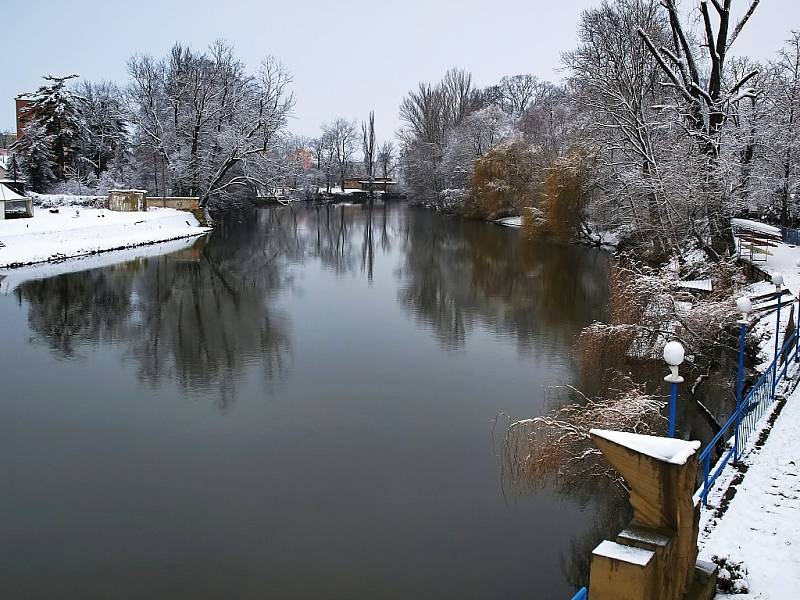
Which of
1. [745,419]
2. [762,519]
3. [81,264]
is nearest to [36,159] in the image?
[81,264]

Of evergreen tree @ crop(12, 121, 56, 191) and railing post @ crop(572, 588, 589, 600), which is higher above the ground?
evergreen tree @ crop(12, 121, 56, 191)

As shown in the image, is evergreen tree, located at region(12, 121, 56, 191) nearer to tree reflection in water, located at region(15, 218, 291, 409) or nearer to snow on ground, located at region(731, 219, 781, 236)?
tree reflection in water, located at region(15, 218, 291, 409)

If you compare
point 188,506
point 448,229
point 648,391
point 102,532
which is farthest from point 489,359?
point 448,229

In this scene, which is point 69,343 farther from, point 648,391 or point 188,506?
point 648,391

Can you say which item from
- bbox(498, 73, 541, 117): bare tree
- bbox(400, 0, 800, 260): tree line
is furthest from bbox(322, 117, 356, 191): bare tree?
bbox(400, 0, 800, 260): tree line

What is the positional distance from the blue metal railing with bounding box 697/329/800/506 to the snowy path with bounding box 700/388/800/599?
237 millimetres

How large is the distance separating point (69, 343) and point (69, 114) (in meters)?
35.8

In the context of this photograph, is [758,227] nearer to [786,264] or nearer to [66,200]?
[786,264]

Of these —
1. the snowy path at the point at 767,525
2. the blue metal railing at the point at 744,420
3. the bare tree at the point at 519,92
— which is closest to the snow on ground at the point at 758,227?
the blue metal railing at the point at 744,420

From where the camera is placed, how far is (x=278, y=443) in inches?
373

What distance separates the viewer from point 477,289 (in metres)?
21.2

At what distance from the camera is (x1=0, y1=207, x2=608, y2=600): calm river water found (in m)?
6.71

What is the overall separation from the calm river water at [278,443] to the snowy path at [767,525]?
1419 mm

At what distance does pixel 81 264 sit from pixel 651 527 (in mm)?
24370
